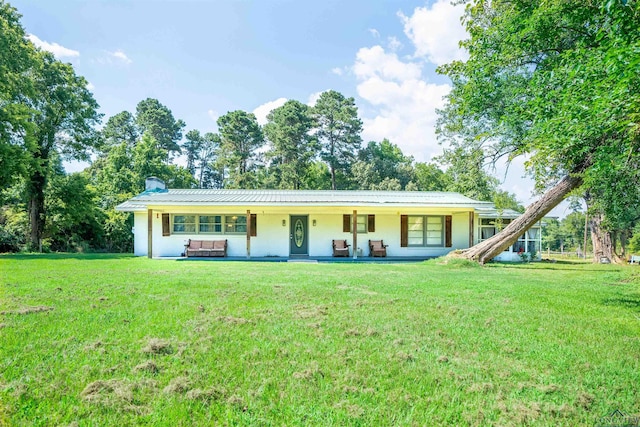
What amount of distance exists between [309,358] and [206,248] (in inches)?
455

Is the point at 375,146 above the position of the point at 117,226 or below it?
above

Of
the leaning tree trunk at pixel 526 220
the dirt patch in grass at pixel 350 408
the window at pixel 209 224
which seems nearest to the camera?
the dirt patch in grass at pixel 350 408

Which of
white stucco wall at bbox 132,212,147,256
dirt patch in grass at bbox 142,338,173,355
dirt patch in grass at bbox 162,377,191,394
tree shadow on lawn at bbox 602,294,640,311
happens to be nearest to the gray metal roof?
white stucco wall at bbox 132,212,147,256

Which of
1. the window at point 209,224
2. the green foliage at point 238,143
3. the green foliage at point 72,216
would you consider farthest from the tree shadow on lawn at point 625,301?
the green foliage at point 238,143

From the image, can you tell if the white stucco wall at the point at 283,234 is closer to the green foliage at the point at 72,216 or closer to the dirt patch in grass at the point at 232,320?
the green foliage at the point at 72,216

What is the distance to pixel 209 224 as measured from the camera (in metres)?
14.3

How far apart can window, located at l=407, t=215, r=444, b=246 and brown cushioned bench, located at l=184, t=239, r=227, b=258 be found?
7599 mm

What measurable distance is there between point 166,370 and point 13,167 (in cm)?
1632

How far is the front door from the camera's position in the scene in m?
14.5

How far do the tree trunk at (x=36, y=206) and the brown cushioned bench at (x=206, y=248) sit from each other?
371 inches

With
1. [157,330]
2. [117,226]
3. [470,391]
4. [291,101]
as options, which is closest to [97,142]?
[117,226]

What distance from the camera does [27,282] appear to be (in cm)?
630

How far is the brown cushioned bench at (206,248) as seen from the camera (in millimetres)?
13469

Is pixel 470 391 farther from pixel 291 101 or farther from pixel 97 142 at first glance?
pixel 291 101
